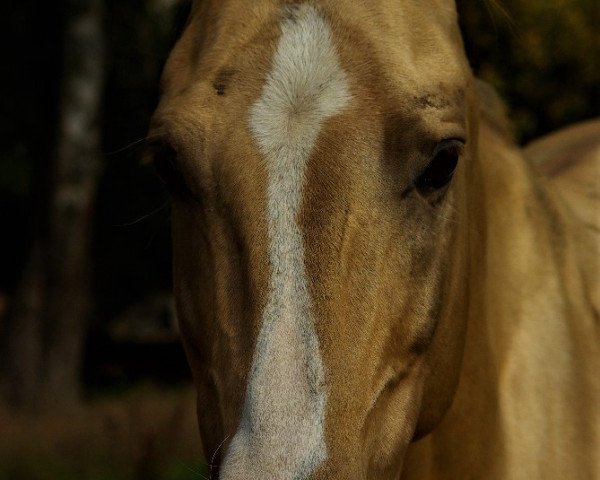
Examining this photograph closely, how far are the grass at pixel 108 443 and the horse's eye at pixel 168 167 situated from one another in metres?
2.95

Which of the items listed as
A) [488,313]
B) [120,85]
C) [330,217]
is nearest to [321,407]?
[330,217]

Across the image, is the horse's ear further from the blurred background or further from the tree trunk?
the tree trunk

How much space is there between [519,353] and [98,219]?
12037 millimetres

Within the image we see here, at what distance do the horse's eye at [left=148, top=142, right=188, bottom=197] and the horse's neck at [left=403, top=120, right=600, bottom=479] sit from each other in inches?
31.4

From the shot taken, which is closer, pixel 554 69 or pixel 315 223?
pixel 315 223

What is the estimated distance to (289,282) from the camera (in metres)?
2.02

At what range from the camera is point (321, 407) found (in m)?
1.96

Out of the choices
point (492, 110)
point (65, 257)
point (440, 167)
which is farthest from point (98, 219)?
point (440, 167)

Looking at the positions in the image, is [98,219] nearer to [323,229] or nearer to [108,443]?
[108,443]

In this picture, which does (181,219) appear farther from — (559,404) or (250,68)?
(559,404)

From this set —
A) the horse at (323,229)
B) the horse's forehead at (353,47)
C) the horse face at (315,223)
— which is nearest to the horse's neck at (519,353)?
the horse at (323,229)

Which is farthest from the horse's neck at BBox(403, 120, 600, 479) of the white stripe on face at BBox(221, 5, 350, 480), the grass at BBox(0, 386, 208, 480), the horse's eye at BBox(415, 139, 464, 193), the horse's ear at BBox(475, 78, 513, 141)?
the grass at BBox(0, 386, 208, 480)

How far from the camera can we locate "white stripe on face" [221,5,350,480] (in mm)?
1904

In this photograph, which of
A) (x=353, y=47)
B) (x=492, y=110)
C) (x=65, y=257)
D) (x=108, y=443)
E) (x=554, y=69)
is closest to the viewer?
(x=353, y=47)
